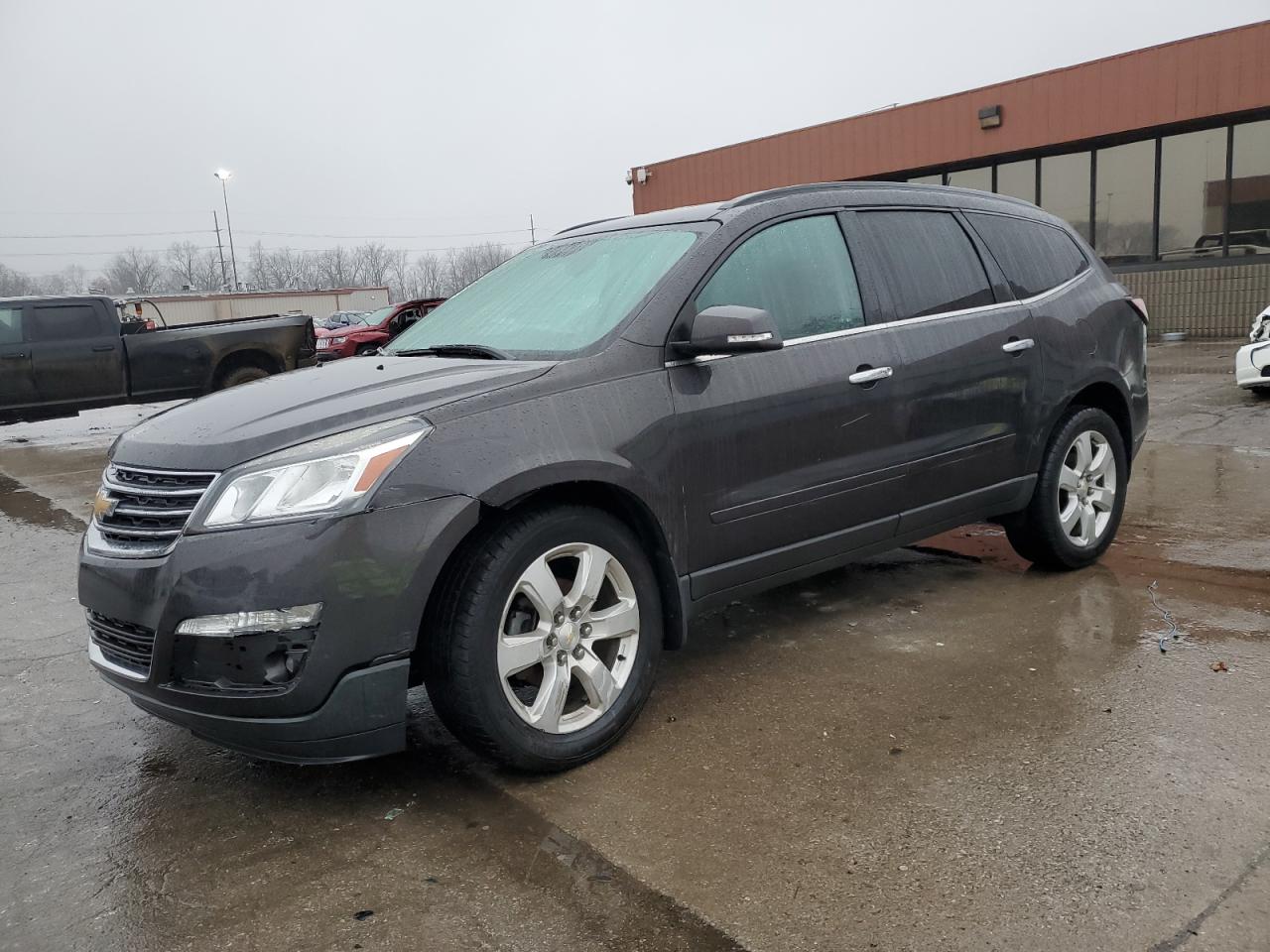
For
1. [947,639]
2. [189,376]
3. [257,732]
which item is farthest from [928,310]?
[189,376]

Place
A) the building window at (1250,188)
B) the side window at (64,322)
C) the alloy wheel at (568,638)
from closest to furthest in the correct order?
the alloy wheel at (568,638)
the side window at (64,322)
the building window at (1250,188)

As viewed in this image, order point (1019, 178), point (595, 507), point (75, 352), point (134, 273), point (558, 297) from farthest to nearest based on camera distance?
point (134, 273)
point (1019, 178)
point (75, 352)
point (558, 297)
point (595, 507)

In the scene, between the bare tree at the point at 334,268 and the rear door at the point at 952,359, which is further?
the bare tree at the point at 334,268

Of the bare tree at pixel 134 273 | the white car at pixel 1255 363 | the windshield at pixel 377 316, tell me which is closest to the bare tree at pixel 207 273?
the bare tree at pixel 134 273

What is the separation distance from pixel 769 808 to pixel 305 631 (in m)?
1.33

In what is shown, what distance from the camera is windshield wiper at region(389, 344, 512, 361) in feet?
11.4

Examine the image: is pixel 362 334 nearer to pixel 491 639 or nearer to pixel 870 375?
pixel 870 375

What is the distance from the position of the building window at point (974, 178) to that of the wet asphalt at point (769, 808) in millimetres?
16014

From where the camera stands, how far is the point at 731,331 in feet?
10.5

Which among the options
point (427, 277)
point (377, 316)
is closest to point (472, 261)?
point (427, 277)

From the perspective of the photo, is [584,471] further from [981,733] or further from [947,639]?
[947,639]

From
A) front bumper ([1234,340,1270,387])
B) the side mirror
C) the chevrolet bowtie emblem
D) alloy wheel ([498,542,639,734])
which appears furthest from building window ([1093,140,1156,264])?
the chevrolet bowtie emblem

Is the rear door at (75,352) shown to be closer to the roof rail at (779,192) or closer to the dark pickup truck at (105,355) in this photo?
the dark pickup truck at (105,355)

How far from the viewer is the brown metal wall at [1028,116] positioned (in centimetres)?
1491
